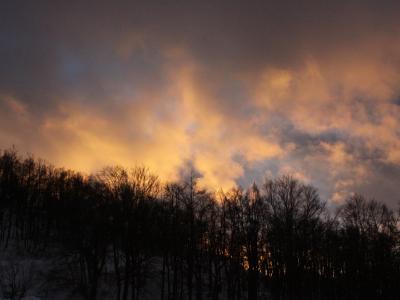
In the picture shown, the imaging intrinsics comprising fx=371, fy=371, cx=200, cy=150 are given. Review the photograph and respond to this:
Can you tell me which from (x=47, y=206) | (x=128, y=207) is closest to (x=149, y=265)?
(x=128, y=207)

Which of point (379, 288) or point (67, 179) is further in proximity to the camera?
point (67, 179)

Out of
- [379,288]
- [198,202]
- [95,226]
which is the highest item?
[198,202]

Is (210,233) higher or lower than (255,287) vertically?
higher

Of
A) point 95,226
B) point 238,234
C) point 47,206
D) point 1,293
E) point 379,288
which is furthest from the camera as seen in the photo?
point 47,206

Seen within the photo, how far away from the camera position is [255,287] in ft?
154

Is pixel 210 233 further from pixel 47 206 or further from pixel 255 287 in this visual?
pixel 47 206

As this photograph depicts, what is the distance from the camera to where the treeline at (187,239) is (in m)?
39.7

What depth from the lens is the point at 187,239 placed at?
44.9m

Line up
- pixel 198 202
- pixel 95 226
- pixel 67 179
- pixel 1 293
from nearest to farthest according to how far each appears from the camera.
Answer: pixel 1 293, pixel 95 226, pixel 198 202, pixel 67 179

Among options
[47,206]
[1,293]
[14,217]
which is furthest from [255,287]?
[14,217]

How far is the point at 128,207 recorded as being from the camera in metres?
40.0

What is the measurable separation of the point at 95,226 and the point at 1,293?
10.2 m

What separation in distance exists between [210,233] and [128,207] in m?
12.2

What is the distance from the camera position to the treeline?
3969 cm
